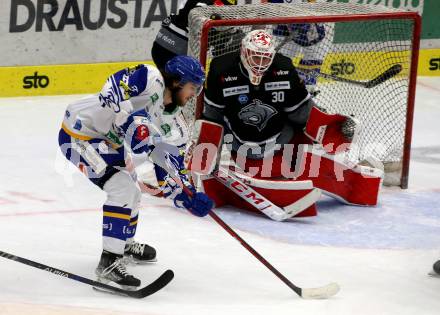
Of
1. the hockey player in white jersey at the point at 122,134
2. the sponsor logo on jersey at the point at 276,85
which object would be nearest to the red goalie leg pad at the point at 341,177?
the sponsor logo on jersey at the point at 276,85

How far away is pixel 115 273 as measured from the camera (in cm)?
422

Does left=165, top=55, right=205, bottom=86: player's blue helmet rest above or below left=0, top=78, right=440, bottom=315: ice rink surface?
above

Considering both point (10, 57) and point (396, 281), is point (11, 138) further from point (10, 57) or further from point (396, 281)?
point (396, 281)

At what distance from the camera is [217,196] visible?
5422mm

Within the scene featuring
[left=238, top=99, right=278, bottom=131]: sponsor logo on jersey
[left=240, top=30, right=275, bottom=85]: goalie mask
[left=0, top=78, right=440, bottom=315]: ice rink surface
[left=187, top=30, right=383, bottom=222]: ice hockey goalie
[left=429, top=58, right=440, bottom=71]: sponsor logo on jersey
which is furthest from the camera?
[left=429, top=58, right=440, bottom=71]: sponsor logo on jersey

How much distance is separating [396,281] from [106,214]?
4.11ft

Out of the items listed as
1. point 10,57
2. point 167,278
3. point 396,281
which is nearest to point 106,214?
point 167,278

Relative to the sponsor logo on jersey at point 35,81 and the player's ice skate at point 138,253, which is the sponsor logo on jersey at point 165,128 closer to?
the player's ice skate at point 138,253

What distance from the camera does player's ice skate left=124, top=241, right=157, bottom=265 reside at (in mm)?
4551

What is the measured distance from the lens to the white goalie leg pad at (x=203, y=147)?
17.8ft

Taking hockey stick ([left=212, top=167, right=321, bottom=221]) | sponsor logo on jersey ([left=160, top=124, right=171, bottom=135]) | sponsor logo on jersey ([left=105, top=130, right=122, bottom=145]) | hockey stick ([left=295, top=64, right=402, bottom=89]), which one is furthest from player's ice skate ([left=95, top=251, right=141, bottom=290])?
hockey stick ([left=295, top=64, right=402, bottom=89])

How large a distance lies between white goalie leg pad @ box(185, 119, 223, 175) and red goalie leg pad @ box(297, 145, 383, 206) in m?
0.45

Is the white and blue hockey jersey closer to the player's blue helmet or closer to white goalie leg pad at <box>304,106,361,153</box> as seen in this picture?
the player's blue helmet

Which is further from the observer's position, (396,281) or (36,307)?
(396,281)
